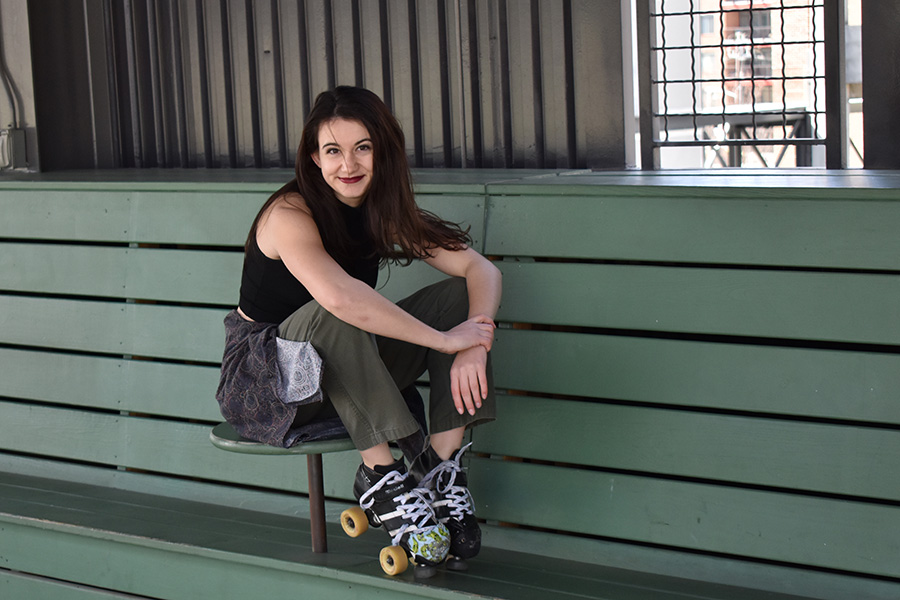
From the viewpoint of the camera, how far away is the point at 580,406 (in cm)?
248

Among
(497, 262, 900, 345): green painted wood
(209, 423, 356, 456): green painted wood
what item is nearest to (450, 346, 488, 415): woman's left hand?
(209, 423, 356, 456): green painted wood

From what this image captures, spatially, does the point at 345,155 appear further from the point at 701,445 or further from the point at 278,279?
the point at 701,445

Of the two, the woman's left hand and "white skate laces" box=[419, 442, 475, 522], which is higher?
the woman's left hand

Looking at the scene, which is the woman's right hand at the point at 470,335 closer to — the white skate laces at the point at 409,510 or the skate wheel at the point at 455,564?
the white skate laces at the point at 409,510

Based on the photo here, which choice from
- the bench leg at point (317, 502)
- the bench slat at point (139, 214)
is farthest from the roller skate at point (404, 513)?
the bench slat at point (139, 214)

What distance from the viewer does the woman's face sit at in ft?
7.45

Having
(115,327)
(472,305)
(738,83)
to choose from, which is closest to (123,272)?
(115,327)

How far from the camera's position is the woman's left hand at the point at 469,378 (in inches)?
86.7

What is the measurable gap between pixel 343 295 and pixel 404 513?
495 millimetres

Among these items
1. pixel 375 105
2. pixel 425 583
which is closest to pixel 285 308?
pixel 375 105

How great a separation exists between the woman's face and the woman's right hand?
405 millimetres

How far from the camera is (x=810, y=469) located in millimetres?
2223

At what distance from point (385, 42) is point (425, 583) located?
2.15 meters

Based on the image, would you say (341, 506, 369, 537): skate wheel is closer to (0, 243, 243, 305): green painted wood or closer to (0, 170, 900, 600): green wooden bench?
(0, 170, 900, 600): green wooden bench
